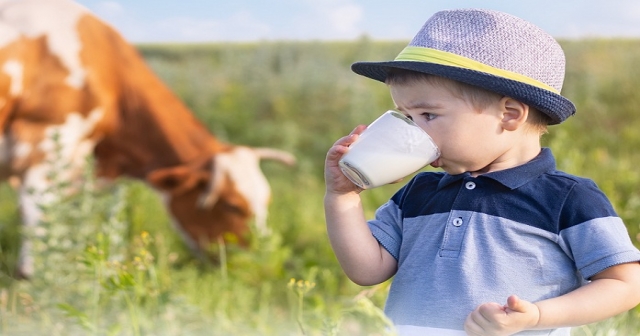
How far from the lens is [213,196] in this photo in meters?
5.11

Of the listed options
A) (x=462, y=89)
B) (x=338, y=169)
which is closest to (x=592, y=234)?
(x=462, y=89)

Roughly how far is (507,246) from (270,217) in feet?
13.1

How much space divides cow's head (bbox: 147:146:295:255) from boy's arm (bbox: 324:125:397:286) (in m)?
3.39

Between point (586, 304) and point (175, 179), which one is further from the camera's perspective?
point (175, 179)

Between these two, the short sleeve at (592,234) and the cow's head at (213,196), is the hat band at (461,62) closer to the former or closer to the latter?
the short sleeve at (592,234)

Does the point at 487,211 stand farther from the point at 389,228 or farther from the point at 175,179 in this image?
the point at 175,179

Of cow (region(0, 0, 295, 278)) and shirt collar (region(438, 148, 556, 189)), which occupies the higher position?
shirt collar (region(438, 148, 556, 189))

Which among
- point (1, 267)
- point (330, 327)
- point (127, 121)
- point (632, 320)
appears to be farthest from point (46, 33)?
point (330, 327)

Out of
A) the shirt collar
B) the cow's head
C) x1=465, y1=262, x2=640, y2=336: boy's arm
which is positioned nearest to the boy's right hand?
the shirt collar

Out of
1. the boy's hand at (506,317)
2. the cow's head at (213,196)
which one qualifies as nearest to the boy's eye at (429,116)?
the boy's hand at (506,317)

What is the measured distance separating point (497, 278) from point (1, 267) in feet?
12.9

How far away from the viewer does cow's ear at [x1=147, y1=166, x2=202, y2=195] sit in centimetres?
509

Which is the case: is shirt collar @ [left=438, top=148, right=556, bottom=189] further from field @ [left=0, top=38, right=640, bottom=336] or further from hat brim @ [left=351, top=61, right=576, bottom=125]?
field @ [left=0, top=38, right=640, bottom=336]

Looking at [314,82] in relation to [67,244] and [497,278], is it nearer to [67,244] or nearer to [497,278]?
[67,244]
